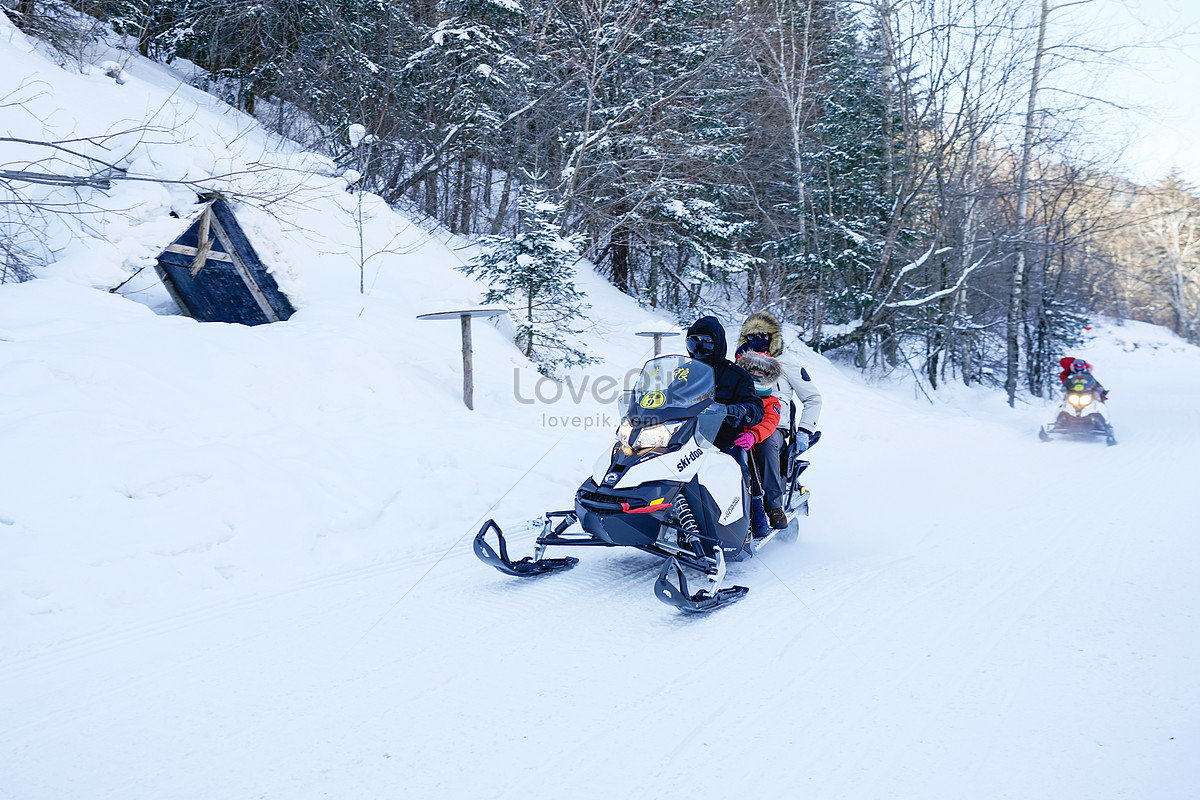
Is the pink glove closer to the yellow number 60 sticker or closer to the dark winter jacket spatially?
the dark winter jacket

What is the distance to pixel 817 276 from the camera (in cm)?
1694

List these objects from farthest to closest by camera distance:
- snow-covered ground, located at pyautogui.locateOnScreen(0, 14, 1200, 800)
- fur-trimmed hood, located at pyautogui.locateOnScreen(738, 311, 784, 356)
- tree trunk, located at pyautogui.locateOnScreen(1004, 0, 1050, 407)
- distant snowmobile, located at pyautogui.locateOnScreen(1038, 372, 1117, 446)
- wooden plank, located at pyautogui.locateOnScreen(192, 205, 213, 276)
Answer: tree trunk, located at pyautogui.locateOnScreen(1004, 0, 1050, 407) < distant snowmobile, located at pyautogui.locateOnScreen(1038, 372, 1117, 446) < wooden plank, located at pyautogui.locateOnScreen(192, 205, 213, 276) < fur-trimmed hood, located at pyautogui.locateOnScreen(738, 311, 784, 356) < snow-covered ground, located at pyautogui.locateOnScreen(0, 14, 1200, 800)

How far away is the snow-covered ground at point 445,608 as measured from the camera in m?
2.42

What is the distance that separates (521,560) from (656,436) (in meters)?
1.15

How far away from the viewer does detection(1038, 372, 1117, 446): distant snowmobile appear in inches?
415

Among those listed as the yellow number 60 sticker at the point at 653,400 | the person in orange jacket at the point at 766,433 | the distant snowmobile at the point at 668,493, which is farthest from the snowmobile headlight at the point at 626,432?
the person in orange jacket at the point at 766,433

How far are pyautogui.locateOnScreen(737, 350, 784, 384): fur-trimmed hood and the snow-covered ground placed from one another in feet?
4.20

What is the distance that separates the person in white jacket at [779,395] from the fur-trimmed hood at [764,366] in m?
0.18

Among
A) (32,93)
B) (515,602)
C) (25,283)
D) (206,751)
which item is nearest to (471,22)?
(32,93)

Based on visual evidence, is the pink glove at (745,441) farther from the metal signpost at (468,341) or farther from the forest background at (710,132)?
the forest background at (710,132)

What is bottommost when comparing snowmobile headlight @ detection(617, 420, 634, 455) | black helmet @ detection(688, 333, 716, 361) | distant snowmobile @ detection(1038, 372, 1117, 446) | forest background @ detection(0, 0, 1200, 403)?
distant snowmobile @ detection(1038, 372, 1117, 446)

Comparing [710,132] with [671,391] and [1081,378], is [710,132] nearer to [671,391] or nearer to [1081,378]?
[1081,378]

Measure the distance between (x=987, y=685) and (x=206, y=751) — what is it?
3052 mm

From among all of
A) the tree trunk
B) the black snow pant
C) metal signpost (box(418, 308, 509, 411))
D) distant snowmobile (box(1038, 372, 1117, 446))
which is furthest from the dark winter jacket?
the tree trunk
